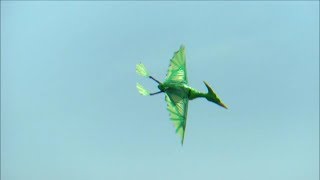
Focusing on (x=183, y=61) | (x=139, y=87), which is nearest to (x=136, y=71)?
(x=139, y=87)

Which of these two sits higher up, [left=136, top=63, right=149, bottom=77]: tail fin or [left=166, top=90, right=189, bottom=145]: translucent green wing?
[left=136, top=63, right=149, bottom=77]: tail fin

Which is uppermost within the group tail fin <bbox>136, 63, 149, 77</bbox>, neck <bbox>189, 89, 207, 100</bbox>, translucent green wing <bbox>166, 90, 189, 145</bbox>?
tail fin <bbox>136, 63, 149, 77</bbox>

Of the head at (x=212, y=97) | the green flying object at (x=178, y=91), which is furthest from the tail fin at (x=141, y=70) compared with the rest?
the head at (x=212, y=97)

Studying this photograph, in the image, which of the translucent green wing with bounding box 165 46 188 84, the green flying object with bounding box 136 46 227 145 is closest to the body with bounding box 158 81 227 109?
the green flying object with bounding box 136 46 227 145

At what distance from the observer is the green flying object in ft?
106

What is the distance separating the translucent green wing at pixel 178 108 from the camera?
1252 inches

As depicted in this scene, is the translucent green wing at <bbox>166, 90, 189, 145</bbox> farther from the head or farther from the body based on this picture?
the head

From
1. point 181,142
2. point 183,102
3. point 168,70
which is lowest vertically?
point 181,142

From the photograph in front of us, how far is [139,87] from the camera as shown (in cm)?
3597

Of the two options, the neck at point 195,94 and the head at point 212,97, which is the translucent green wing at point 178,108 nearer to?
the neck at point 195,94

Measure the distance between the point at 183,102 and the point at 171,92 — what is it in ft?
3.59

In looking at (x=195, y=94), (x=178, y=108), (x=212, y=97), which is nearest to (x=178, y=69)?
(x=195, y=94)

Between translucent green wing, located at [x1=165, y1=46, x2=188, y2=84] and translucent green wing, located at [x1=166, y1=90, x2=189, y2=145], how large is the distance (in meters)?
1.10

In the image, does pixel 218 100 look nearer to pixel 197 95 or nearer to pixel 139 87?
pixel 197 95
